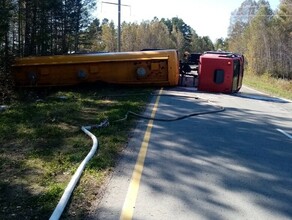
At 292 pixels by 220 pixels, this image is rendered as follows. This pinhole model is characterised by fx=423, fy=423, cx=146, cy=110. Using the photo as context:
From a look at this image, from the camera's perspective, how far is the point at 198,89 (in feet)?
68.8

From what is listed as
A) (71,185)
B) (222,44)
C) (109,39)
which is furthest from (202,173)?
(222,44)

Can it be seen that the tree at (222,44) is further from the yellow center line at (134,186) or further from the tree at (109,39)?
the yellow center line at (134,186)

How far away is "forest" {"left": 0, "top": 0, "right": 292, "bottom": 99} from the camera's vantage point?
26.9 m

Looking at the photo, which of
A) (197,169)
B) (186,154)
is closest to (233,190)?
(197,169)

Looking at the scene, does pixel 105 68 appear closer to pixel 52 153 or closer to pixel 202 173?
pixel 52 153

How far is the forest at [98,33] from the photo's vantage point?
26.9m

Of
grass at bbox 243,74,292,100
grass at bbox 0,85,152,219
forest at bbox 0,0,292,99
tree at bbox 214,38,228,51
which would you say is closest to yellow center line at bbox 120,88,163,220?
grass at bbox 0,85,152,219

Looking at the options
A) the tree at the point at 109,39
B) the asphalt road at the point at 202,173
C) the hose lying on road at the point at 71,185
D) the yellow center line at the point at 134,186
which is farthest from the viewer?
the tree at the point at 109,39

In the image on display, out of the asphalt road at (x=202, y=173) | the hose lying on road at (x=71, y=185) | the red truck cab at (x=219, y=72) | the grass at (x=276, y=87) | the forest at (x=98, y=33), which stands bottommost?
the grass at (x=276, y=87)

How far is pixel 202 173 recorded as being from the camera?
6.46 meters

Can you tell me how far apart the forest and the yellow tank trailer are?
1.59m

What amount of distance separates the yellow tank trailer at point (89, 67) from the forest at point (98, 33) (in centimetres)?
159

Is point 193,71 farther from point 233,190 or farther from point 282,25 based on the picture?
point 282,25

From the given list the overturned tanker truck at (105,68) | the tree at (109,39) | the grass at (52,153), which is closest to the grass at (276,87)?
the overturned tanker truck at (105,68)
